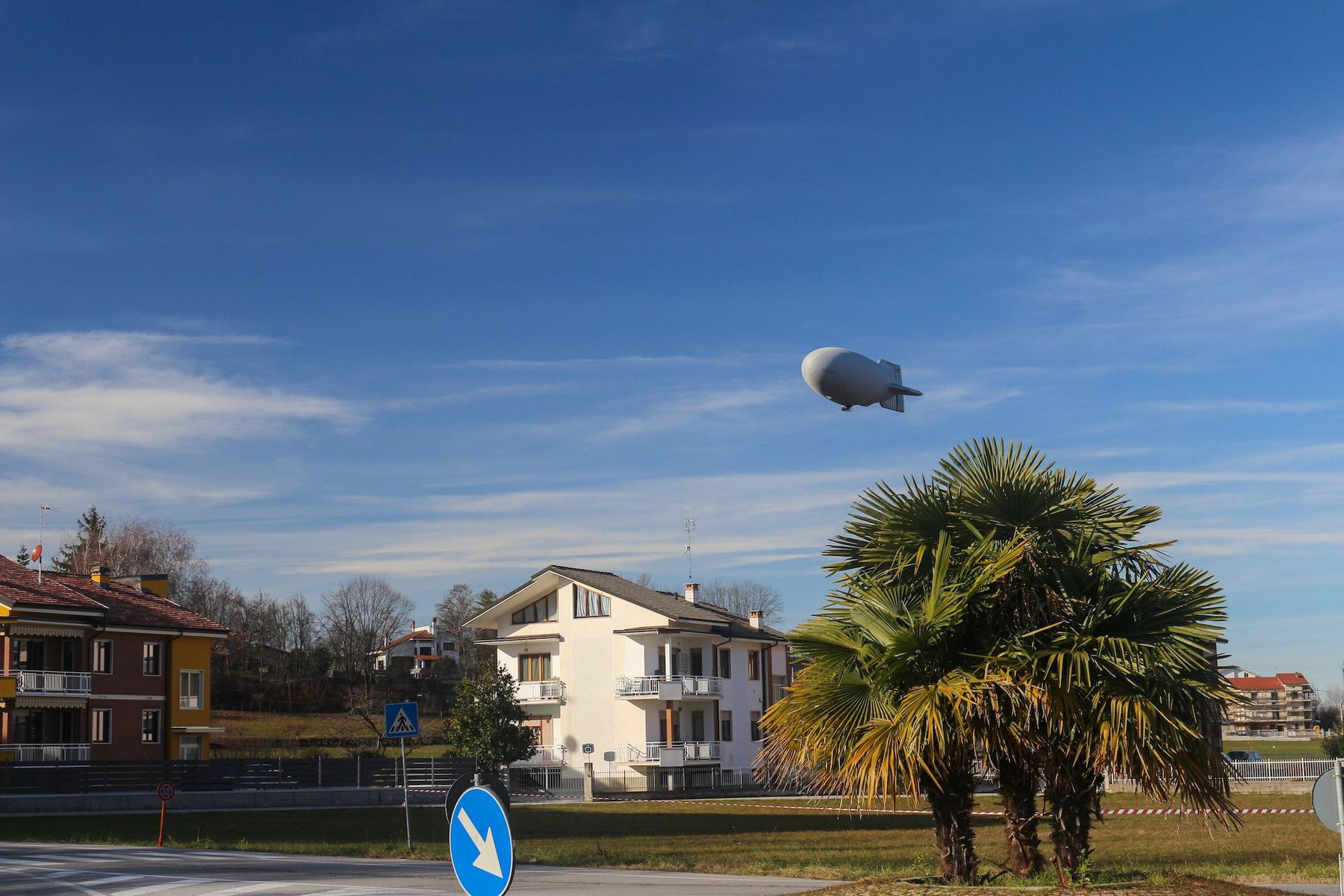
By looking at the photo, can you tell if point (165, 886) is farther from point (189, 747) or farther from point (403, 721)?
point (189, 747)

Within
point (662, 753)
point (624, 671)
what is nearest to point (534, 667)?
point (624, 671)

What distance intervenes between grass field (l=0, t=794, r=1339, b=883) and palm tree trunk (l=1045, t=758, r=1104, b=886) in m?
0.68

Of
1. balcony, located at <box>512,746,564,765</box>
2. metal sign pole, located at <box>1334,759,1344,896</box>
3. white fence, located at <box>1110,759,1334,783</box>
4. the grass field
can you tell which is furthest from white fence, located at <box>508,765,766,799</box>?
metal sign pole, located at <box>1334,759,1344,896</box>

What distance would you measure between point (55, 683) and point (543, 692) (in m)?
23.4

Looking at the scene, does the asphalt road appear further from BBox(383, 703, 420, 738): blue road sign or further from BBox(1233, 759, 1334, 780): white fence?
BBox(1233, 759, 1334, 780): white fence

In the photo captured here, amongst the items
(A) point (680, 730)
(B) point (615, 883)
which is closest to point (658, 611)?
(A) point (680, 730)

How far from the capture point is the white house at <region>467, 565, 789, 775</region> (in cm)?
6450

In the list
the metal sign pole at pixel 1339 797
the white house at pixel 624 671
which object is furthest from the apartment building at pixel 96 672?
the metal sign pole at pixel 1339 797

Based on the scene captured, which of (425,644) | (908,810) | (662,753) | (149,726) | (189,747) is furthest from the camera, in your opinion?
(425,644)

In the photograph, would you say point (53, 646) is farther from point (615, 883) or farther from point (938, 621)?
point (938, 621)

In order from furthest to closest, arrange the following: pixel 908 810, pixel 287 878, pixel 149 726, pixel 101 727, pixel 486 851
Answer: pixel 149 726
pixel 101 727
pixel 908 810
pixel 287 878
pixel 486 851

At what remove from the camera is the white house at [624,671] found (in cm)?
6450

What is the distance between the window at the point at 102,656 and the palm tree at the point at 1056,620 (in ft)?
172

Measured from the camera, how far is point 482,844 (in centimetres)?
689
